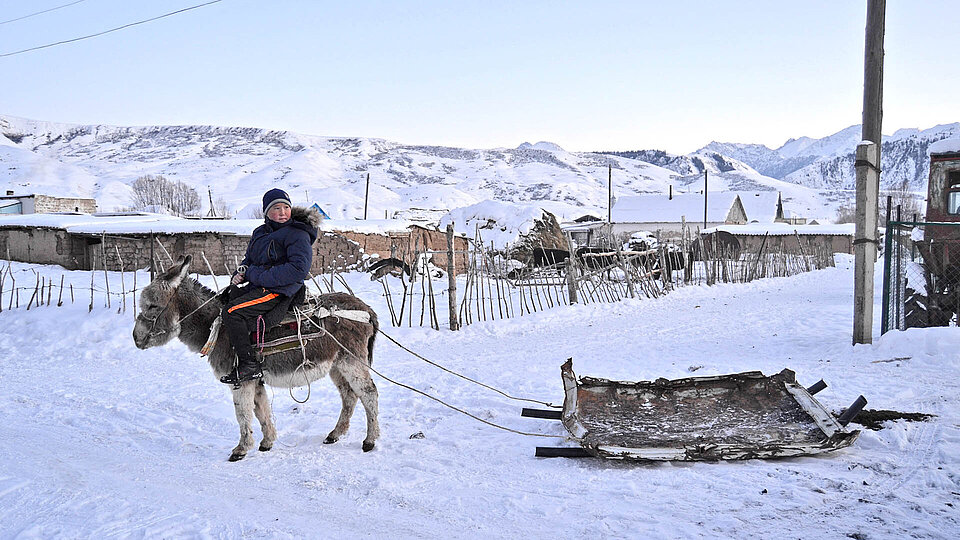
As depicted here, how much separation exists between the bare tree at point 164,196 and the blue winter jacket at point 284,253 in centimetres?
6555

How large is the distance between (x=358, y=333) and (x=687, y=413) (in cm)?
256

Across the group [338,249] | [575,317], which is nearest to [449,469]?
[575,317]

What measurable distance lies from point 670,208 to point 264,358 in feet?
166

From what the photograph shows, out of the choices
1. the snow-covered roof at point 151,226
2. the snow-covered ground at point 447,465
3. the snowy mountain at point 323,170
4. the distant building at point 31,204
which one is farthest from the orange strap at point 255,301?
the snowy mountain at point 323,170

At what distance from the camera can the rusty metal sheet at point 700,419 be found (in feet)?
13.3

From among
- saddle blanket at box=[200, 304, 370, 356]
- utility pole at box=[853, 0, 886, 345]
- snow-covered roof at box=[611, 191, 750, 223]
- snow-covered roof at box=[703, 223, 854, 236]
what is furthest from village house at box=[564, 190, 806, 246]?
saddle blanket at box=[200, 304, 370, 356]

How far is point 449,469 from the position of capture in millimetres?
4305

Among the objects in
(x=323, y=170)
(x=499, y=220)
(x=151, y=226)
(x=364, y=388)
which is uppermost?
(x=323, y=170)

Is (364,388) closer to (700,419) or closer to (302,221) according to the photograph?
(302,221)

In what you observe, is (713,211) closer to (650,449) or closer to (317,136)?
(650,449)

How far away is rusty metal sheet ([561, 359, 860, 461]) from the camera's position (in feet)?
13.3

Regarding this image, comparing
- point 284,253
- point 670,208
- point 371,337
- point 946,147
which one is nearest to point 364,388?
point 371,337

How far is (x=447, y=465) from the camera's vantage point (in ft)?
14.4

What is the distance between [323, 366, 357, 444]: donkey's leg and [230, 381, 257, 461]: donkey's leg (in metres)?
0.58
